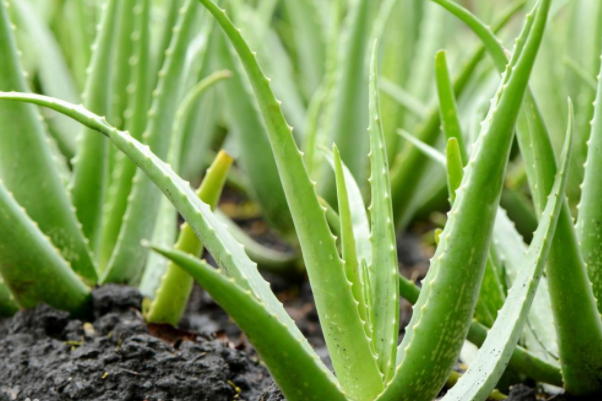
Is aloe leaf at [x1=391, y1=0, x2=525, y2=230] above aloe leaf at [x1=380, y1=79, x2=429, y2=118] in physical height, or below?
below

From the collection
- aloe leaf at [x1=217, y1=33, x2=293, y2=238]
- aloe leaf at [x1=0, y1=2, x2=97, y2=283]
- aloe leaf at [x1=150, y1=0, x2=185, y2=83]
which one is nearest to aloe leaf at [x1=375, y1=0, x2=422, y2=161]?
aloe leaf at [x1=217, y1=33, x2=293, y2=238]

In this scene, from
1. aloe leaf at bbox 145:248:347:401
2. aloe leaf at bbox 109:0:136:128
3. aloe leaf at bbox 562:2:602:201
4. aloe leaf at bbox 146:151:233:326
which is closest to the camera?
aloe leaf at bbox 145:248:347:401

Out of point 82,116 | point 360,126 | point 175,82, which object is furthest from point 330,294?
point 360,126

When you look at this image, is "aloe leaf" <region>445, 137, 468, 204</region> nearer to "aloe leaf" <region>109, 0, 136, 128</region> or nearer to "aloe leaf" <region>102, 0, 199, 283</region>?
"aloe leaf" <region>102, 0, 199, 283</region>

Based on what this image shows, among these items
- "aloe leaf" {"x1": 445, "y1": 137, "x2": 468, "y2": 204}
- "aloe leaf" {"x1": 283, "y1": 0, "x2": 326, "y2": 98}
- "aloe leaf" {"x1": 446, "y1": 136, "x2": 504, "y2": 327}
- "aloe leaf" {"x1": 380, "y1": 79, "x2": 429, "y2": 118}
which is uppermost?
"aloe leaf" {"x1": 283, "y1": 0, "x2": 326, "y2": 98}

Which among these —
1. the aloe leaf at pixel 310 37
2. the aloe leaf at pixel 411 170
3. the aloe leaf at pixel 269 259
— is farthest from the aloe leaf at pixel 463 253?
the aloe leaf at pixel 310 37

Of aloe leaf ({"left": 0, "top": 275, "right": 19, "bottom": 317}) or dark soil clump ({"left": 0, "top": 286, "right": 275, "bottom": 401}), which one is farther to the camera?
aloe leaf ({"left": 0, "top": 275, "right": 19, "bottom": 317})

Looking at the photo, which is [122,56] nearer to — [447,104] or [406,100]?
[447,104]

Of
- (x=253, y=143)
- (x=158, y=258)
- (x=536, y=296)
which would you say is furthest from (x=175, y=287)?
(x=253, y=143)
